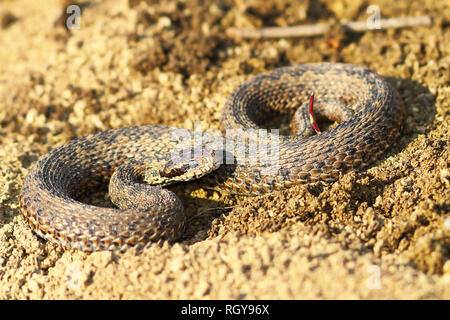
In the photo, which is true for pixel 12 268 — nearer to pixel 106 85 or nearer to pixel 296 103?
pixel 106 85

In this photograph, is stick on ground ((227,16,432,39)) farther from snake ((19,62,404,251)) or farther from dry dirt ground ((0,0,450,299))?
snake ((19,62,404,251))

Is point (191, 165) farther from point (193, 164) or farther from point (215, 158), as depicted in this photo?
point (215, 158)

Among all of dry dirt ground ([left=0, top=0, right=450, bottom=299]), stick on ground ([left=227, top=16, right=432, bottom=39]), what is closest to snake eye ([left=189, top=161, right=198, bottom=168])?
dry dirt ground ([left=0, top=0, right=450, bottom=299])

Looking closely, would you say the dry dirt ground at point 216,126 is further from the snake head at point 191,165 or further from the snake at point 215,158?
the snake head at point 191,165

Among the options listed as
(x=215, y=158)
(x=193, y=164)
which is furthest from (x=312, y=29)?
(x=193, y=164)

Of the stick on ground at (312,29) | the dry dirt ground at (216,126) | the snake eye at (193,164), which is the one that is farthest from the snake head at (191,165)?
the stick on ground at (312,29)
